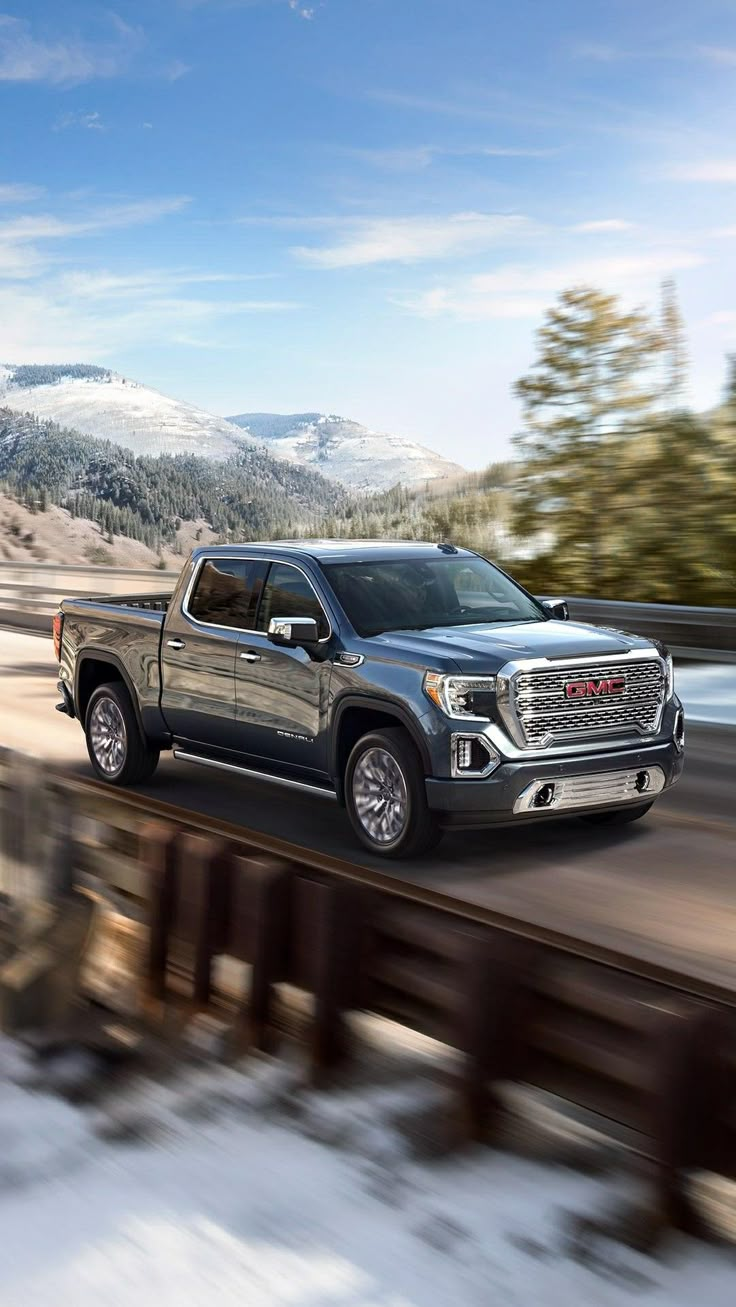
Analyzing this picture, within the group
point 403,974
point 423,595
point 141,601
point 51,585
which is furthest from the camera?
point 51,585

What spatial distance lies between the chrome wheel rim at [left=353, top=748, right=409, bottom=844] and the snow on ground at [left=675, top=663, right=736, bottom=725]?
228 inches

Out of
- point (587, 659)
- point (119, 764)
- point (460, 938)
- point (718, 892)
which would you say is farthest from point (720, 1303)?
point (119, 764)

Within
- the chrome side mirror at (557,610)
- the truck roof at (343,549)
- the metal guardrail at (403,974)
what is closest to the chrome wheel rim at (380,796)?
the truck roof at (343,549)

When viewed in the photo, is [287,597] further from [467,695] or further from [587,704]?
[587,704]

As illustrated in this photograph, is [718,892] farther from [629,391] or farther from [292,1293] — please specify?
[629,391]

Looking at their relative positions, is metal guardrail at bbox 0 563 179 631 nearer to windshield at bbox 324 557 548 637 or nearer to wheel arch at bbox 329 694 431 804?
windshield at bbox 324 557 548 637

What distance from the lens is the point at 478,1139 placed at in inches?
161

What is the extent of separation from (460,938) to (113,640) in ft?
21.0

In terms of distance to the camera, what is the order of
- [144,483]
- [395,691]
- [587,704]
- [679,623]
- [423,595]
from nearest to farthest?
[395,691]
[587,704]
[423,595]
[679,623]
[144,483]

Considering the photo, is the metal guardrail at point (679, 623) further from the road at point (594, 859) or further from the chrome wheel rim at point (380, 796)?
Result: the chrome wheel rim at point (380, 796)

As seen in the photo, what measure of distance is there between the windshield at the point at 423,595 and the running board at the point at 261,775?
959mm

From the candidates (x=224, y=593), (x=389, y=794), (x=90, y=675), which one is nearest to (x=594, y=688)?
(x=389, y=794)

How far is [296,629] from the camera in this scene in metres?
8.10

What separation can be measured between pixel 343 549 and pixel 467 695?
80.3 inches
